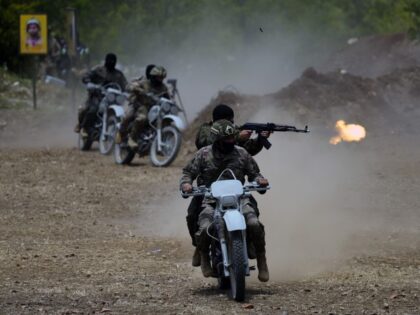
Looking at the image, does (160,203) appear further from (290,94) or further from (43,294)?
(290,94)

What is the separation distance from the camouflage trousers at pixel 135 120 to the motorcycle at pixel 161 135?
9cm

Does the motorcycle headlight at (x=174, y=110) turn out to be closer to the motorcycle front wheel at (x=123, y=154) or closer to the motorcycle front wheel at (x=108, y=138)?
the motorcycle front wheel at (x=123, y=154)

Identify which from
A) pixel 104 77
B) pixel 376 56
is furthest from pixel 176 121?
pixel 376 56

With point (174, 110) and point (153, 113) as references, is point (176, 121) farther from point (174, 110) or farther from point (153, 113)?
point (153, 113)

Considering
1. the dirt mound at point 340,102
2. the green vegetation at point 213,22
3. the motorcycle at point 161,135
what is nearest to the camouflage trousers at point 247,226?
the motorcycle at point 161,135

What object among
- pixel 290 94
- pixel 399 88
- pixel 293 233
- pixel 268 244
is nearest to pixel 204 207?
pixel 268 244

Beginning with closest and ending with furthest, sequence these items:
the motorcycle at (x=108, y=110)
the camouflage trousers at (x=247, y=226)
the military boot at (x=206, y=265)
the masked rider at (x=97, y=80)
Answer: the camouflage trousers at (x=247, y=226)
the military boot at (x=206, y=265)
the motorcycle at (x=108, y=110)
the masked rider at (x=97, y=80)

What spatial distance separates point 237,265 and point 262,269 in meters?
0.57

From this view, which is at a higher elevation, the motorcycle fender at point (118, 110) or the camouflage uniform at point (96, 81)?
the camouflage uniform at point (96, 81)

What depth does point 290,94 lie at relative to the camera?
24.9m

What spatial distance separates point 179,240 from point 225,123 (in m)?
3.39

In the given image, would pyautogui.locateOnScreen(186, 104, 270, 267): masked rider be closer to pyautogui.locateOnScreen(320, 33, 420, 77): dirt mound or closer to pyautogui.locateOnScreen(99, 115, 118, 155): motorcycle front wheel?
pyautogui.locateOnScreen(99, 115, 118, 155): motorcycle front wheel

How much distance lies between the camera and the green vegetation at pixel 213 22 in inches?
1722

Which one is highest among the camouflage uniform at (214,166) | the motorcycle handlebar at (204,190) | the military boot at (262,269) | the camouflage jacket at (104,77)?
the camouflage jacket at (104,77)
